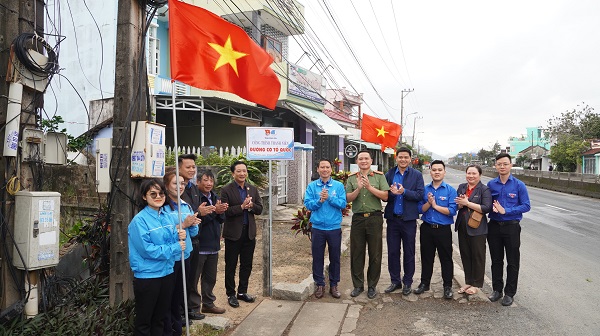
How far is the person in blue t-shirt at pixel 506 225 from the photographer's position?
5.37m

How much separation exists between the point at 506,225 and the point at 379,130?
5838 mm

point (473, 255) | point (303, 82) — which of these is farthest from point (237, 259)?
point (303, 82)

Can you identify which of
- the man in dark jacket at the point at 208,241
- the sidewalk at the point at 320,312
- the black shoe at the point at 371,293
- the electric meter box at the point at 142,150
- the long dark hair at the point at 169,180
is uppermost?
the electric meter box at the point at 142,150

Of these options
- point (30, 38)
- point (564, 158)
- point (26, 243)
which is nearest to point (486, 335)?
point (26, 243)

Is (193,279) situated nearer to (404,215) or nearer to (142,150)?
(142,150)

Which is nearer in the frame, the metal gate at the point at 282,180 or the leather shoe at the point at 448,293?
the leather shoe at the point at 448,293

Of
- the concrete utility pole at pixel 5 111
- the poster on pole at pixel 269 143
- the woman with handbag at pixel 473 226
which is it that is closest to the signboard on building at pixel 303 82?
the poster on pole at pixel 269 143

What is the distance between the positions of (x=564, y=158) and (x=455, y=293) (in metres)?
38.0

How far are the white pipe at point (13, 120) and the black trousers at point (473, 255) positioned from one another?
16.9ft

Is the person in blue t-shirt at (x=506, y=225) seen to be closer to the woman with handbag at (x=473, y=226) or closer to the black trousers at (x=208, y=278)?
the woman with handbag at (x=473, y=226)

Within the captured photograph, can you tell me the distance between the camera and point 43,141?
3896 mm

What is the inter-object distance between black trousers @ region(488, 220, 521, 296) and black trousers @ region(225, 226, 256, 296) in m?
3.15

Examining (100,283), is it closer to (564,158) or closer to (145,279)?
(145,279)

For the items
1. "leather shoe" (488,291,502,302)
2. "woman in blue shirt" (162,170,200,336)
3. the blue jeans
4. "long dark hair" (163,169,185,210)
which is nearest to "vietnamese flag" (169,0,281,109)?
"long dark hair" (163,169,185,210)
